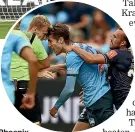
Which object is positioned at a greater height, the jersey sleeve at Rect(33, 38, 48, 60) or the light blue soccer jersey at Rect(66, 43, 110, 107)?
the jersey sleeve at Rect(33, 38, 48, 60)

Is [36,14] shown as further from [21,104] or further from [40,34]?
[21,104]

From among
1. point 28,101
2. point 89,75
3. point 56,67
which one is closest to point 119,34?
point 89,75

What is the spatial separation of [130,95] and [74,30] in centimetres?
62

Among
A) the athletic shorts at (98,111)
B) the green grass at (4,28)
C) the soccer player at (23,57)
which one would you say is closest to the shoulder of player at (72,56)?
the soccer player at (23,57)

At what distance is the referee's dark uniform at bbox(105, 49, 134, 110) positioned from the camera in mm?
3996

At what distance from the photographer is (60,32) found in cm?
404

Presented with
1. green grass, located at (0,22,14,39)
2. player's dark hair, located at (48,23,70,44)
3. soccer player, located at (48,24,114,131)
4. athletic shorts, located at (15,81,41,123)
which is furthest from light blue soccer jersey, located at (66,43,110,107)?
green grass, located at (0,22,14,39)

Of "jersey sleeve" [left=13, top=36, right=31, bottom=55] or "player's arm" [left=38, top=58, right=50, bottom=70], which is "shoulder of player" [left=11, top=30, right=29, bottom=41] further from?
"player's arm" [left=38, top=58, right=50, bottom=70]

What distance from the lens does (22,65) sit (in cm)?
403

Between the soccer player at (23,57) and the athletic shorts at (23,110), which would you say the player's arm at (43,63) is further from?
the athletic shorts at (23,110)

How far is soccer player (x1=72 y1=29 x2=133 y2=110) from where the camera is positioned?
399cm

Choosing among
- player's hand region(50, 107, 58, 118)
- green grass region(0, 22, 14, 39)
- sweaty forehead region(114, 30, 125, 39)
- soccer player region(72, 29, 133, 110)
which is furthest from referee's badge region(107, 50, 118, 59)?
green grass region(0, 22, 14, 39)

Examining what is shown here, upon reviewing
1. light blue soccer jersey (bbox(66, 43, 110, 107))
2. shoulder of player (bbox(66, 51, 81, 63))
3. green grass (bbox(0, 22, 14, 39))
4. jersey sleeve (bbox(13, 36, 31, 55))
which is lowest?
light blue soccer jersey (bbox(66, 43, 110, 107))

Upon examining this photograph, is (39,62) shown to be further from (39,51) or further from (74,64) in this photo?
(74,64)
